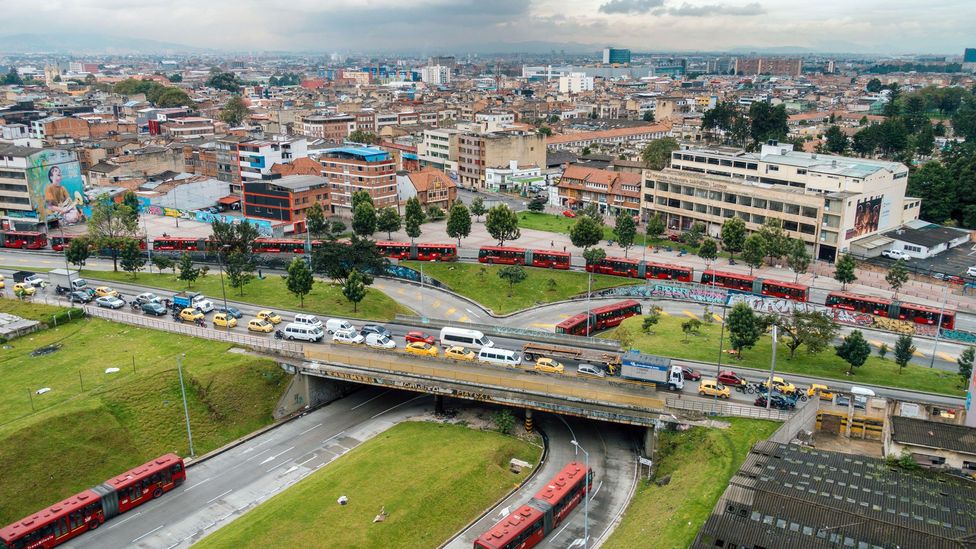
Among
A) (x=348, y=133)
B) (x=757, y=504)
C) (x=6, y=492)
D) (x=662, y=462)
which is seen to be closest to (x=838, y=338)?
(x=662, y=462)

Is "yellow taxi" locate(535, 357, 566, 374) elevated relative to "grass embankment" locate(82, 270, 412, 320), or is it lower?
elevated

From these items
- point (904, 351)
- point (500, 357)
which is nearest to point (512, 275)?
point (500, 357)

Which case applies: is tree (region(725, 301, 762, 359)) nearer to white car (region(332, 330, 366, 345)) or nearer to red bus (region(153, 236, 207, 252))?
white car (region(332, 330, 366, 345))

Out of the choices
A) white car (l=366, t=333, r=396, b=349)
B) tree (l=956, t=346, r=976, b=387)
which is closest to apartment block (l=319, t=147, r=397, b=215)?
white car (l=366, t=333, r=396, b=349)

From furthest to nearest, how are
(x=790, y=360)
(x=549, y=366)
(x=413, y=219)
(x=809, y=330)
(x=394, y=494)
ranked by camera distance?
1. (x=413, y=219)
2. (x=790, y=360)
3. (x=809, y=330)
4. (x=549, y=366)
5. (x=394, y=494)

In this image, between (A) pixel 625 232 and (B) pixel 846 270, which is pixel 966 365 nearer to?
(B) pixel 846 270

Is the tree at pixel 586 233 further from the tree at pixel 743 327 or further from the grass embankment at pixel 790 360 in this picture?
the tree at pixel 743 327
